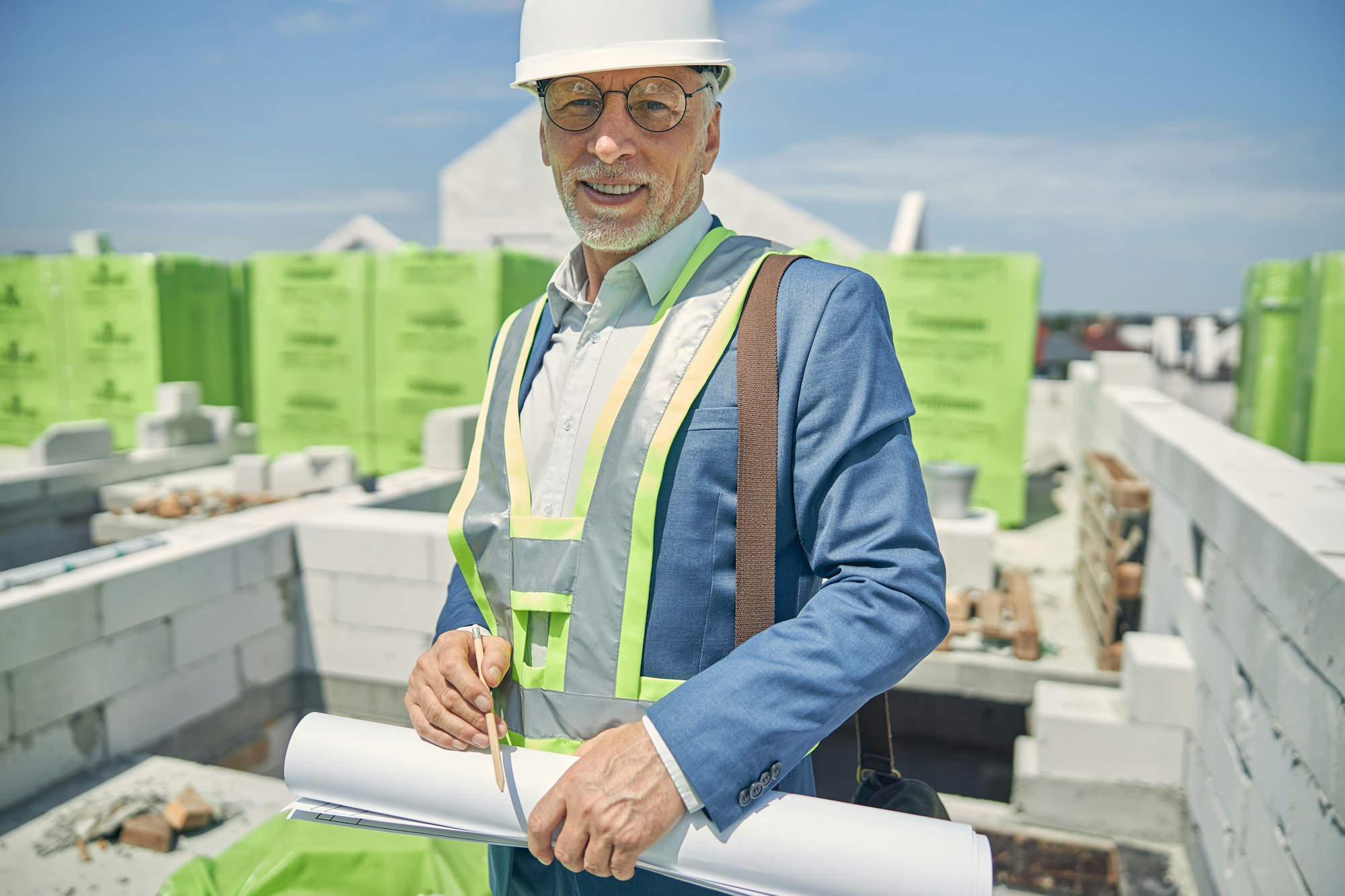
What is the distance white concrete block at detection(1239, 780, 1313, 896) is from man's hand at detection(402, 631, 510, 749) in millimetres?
2436

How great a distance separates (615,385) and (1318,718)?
2368 millimetres

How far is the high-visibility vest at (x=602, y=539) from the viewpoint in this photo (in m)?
1.38

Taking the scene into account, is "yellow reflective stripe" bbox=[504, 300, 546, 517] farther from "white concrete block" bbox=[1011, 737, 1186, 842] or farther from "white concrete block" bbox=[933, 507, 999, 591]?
"white concrete block" bbox=[933, 507, 999, 591]

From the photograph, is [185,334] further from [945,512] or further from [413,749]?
[413,749]

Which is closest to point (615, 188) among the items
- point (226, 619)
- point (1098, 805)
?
point (1098, 805)

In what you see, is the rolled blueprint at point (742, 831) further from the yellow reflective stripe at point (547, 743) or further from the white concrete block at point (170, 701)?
the white concrete block at point (170, 701)

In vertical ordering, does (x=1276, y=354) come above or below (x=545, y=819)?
above

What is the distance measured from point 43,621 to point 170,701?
3.03ft

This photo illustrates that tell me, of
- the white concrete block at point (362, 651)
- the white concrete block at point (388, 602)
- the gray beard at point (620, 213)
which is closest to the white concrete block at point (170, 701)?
the white concrete block at point (362, 651)

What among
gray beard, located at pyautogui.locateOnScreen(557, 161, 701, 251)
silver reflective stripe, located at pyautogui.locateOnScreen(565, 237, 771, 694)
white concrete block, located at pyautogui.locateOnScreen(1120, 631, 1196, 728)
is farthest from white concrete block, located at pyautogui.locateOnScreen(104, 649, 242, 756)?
white concrete block, located at pyautogui.locateOnScreen(1120, 631, 1196, 728)

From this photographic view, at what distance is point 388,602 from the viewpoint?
533 centimetres

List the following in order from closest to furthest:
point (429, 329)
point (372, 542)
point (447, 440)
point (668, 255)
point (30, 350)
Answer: point (668, 255) < point (372, 542) < point (447, 440) < point (429, 329) < point (30, 350)

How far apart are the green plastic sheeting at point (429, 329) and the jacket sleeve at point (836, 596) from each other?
9.86 m

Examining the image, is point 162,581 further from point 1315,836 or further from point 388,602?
point 1315,836
